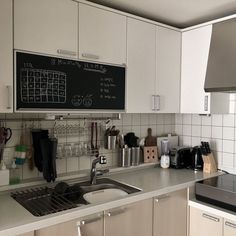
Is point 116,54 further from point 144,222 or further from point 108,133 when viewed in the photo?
point 144,222

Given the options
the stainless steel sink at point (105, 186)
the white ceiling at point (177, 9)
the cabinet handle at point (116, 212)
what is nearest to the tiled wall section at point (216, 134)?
the white ceiling at point (177, 9)

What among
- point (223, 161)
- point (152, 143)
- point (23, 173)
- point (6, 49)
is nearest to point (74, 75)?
point (6, 49)

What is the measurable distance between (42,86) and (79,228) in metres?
0.87

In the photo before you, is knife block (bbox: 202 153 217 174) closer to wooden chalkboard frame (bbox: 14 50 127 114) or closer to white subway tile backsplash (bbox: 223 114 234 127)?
white subway tile backsplash (bbox: 223 114 234 127)

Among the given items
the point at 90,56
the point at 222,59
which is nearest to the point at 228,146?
the point at 222,59

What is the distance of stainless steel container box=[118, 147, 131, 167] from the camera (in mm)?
2256

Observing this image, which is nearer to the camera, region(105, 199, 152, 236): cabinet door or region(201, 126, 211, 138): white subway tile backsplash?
region(105, 199, 152, 236): cabinet door

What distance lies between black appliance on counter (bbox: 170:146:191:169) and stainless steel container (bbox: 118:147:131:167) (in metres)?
0.47

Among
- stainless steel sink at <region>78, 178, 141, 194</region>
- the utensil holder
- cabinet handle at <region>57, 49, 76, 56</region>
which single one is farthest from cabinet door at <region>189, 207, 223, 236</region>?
cabinet handle at <region>57, 49, 76, 56</region>

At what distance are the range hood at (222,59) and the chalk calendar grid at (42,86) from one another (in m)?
1.15

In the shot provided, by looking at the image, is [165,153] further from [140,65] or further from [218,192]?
[140,65]

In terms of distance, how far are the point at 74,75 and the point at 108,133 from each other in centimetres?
64

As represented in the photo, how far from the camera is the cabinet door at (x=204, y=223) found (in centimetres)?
188

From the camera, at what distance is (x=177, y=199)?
6.46 ft
